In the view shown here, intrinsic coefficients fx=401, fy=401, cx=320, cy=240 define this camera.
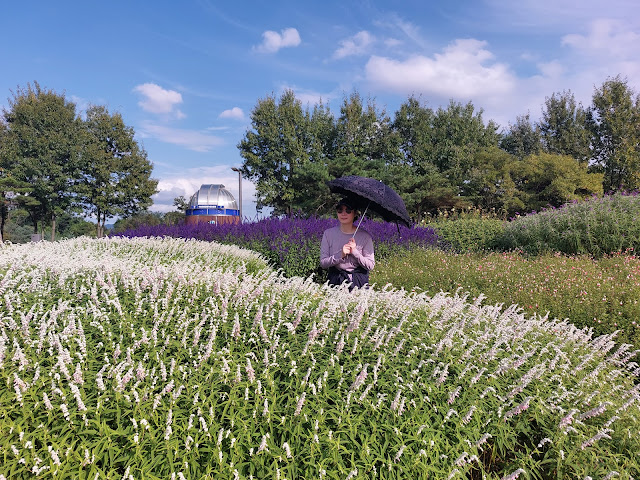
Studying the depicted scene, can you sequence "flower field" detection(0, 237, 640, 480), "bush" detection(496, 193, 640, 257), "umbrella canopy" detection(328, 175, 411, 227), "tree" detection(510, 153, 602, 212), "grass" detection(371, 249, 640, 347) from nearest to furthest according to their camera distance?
"flower field" detection(0, 237, 640, 480) → "umbrella canopy" detection(328, 175, 411, 227) → "grass" detection(371, 249, 640, 347) → "bush" detection(496, 193, 640, 257) → "tree" detection(510, 153, 602, 212)

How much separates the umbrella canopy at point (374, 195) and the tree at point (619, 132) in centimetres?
3707

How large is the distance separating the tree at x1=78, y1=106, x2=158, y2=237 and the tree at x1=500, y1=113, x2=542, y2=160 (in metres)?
42.2

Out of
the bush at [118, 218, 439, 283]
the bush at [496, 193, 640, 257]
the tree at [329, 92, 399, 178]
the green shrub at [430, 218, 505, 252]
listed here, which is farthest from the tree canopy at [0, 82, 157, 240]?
the bush at [496, 193, 640, 257]

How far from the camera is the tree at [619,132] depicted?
3450 cm

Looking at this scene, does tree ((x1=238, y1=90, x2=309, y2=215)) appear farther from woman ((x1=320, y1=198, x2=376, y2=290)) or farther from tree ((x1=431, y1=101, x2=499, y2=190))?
woman ((x1=320, y1=198, x2=376, y2=290))

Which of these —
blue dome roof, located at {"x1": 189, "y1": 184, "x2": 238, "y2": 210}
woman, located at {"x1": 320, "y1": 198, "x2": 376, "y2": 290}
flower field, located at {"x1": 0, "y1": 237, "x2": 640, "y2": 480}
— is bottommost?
flower field, located at {"x1": 0, "y1": 237, "x2": 640, "y2": 480}

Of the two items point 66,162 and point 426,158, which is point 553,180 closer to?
point 426,158

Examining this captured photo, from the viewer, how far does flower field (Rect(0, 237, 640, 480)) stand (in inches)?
91.1

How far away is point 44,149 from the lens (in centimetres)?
3469

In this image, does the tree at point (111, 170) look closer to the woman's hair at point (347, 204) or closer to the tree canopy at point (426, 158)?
the tree canopy at point (426, 158)

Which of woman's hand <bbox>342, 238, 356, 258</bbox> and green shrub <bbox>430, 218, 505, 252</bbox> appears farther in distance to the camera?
green shrub <bbox>430, 218, 505, 252</bbox>

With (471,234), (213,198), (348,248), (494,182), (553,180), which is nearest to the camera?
(348,248)

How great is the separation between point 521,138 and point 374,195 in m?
52.8

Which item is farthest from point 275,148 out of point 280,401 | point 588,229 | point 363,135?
point 280,401
